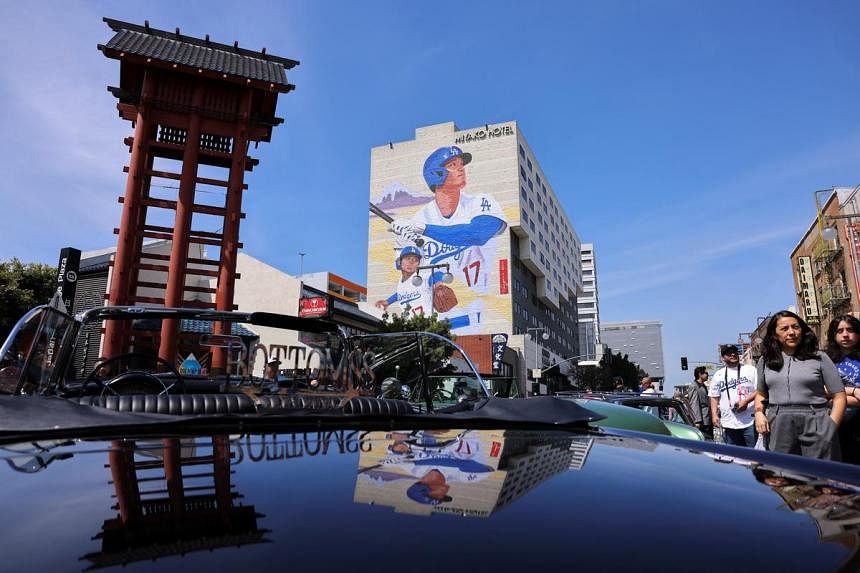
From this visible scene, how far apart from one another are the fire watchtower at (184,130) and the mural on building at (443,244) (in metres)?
40.6

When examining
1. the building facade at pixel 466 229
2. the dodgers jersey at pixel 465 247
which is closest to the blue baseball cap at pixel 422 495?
the building facade at pixel 466 229

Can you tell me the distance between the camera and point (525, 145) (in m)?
63.7

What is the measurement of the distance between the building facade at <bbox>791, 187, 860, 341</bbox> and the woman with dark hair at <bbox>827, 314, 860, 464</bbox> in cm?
3021

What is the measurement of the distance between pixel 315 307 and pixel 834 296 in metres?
34.3

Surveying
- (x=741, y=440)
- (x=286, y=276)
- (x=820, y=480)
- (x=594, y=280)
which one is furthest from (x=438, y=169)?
(x=594, y=280)

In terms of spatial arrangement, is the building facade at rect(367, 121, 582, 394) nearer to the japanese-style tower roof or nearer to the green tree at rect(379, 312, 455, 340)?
the green tree at rect(379, 312, 455, 340)

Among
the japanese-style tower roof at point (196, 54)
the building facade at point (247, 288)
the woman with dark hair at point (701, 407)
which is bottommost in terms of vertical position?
the woman with dark hair at point (701, 407)

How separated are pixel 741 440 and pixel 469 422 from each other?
227 inches

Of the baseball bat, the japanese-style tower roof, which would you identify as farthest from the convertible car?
the baseball bat

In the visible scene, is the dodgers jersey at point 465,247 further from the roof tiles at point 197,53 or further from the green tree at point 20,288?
the roof tiles at point 197,53

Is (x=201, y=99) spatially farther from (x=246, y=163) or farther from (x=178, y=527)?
(x=178, y=527)

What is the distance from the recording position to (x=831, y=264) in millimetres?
36625

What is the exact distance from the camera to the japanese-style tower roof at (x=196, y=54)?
1367 cm

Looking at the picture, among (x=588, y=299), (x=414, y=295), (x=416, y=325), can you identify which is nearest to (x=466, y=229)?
(x=414, y=295)
